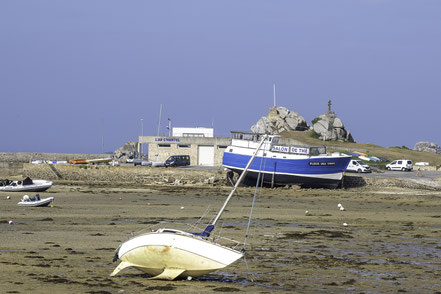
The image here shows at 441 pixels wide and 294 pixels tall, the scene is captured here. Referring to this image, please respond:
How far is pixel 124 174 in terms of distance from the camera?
64.6 m

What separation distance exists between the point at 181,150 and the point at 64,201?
4338 centimetres

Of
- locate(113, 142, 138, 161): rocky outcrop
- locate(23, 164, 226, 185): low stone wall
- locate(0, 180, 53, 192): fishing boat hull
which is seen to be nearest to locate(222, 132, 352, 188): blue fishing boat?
locate(23, 164, 226, 185): low stone wall

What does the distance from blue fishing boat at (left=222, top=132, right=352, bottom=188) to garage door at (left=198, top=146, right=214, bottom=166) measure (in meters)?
26.7

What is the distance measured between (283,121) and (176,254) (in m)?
87.3

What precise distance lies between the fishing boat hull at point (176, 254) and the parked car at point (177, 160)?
56178 mm

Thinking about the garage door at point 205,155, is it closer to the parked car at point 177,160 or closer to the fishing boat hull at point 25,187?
the parked car at point 177,160

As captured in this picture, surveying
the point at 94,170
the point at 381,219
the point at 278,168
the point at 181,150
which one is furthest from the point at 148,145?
the point at 381,219

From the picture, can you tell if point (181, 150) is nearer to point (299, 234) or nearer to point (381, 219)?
point (381, 219)

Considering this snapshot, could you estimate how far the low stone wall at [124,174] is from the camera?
60906 millimetres

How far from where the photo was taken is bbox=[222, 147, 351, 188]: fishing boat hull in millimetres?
53219

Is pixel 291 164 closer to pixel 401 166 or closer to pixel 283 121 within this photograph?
pixel 401 166

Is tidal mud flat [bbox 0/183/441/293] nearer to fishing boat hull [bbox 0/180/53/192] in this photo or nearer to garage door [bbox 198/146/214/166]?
fishing boat hull [bbox 0/180/53/192]

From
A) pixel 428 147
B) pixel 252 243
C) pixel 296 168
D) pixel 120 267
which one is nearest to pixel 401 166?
pixel 296 168

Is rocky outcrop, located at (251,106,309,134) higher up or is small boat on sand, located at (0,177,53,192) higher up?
rocky outcrop, located at (251,106,309,134)
